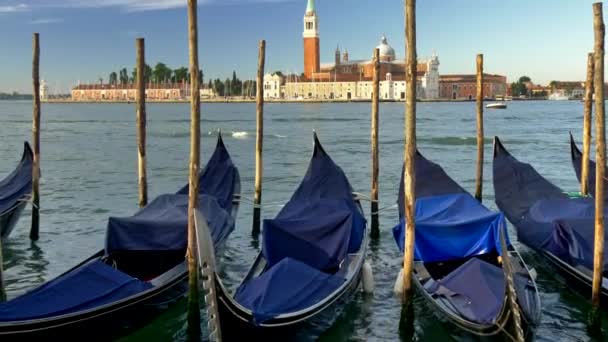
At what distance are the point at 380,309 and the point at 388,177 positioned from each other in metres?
9.32

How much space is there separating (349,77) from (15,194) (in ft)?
285

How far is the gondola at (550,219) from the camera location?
5809 millimetres

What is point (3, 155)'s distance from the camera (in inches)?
821

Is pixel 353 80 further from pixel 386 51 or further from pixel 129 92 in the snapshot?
pixel 129 92

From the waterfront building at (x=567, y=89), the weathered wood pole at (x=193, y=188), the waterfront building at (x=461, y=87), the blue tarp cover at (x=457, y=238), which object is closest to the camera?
the weathered wood pole at (x=193, y=188)

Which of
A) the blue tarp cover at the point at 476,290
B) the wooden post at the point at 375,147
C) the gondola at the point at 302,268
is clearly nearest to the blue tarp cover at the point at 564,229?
the blue tarp cover at the point at 476,290

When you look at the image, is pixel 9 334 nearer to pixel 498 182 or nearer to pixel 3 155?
pixel 498 182

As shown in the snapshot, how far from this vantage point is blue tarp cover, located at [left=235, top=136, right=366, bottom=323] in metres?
4.66

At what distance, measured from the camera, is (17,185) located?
27.4 feet

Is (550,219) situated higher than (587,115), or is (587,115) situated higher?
(587,115)

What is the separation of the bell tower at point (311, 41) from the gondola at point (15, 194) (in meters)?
80.0

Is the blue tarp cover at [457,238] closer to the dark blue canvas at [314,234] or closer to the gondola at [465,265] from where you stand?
the gondola at [465,265]

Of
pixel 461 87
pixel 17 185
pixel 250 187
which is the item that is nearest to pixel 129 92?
pixel 461 87

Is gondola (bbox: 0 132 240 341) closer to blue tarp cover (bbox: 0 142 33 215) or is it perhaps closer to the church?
blue tarp cover (bbox: 0 142 33 215)
